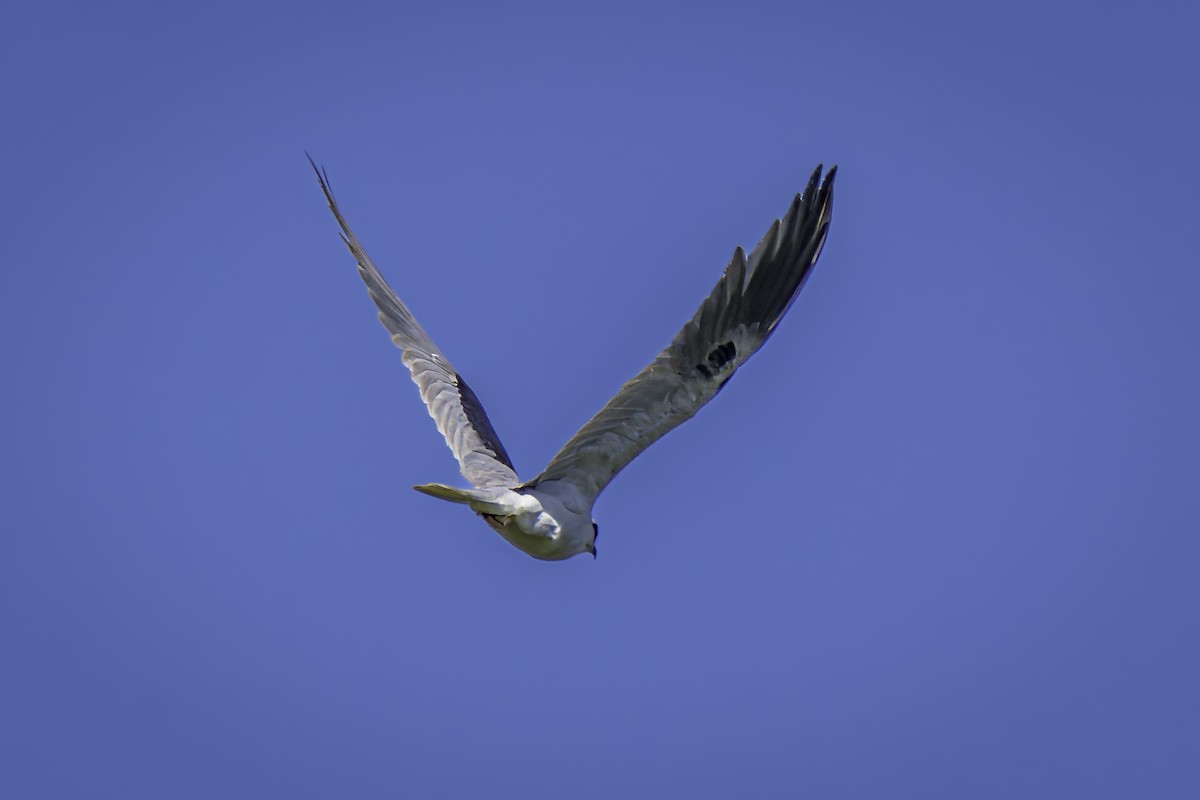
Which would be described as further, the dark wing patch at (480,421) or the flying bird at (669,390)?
the dark wing patch at (480,421)

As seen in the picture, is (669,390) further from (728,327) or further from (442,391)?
(442,391)

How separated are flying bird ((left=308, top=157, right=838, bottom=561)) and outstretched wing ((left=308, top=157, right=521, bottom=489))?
16.9 inches

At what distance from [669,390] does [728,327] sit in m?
0.60

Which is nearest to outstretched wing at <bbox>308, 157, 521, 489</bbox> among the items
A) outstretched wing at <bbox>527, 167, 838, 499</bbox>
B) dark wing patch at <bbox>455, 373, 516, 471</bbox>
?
dark wing patch at <bbox>455, 373, 516, 471</bbox>

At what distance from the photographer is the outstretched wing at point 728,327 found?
996 centimetres

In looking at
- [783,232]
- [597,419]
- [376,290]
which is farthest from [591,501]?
[376,290]

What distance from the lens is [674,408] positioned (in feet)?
33.5

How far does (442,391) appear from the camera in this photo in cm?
1231

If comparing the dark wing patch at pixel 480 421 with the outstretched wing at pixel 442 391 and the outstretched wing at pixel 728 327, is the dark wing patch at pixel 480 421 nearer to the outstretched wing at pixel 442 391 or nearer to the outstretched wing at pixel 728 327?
the outstretched wing at pixel 442 391

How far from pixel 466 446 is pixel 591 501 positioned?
1.38 m

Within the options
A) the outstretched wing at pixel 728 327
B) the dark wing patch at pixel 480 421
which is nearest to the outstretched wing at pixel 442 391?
the dark wing patch at pixel 480 421

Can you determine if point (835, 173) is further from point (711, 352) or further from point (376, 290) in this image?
point (376, 290)

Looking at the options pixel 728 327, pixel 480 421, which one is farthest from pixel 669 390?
pixel 480 421

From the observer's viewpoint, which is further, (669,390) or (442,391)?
(442,391)
